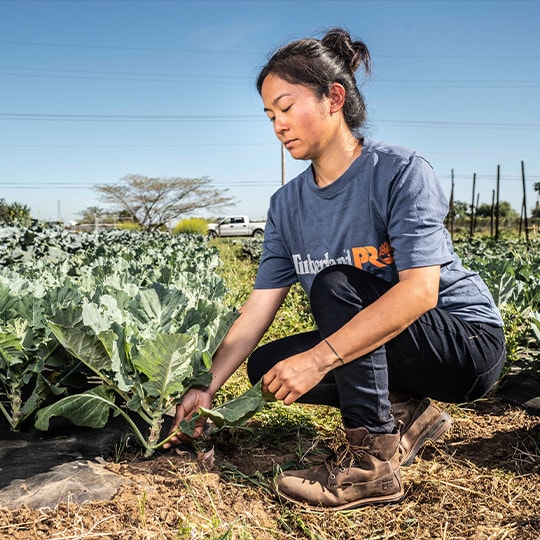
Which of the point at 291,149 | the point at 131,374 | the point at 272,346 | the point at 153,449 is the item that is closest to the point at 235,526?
the point at 153,449

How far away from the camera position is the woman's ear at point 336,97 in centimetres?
221

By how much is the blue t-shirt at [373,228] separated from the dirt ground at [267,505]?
622 millimetres

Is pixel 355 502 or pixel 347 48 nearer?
pixel 355 502

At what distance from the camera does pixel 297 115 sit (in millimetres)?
2150

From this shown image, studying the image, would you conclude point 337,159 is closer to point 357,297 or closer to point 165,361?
point 357,297

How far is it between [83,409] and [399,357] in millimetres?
1182

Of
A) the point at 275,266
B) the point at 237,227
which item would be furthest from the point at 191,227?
the point at 275,266

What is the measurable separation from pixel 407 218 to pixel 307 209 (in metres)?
0.53

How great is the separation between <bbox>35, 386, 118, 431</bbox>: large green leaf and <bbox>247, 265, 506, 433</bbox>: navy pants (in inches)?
33.1

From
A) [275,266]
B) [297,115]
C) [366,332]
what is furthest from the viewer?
[275,266]

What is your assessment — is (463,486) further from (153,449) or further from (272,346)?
(153,449)

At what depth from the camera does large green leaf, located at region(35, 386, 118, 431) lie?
2.05 m

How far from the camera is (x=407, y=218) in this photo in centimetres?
202

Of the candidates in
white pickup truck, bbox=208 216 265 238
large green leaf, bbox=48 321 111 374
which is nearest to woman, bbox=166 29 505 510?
large green leaf, bbox=48 321 111 374
